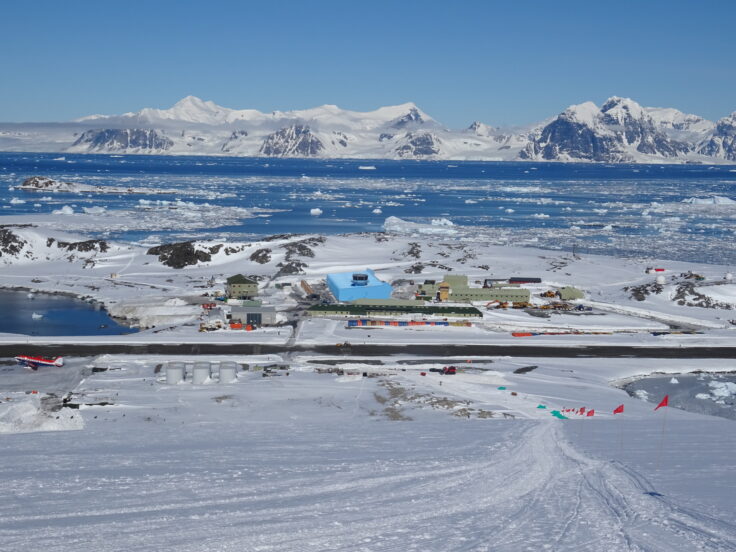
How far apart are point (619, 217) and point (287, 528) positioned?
117 m

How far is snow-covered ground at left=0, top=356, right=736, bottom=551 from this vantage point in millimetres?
19812

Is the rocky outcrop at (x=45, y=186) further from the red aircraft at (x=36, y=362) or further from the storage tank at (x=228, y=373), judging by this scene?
the storage tank at (x=228, y=373)

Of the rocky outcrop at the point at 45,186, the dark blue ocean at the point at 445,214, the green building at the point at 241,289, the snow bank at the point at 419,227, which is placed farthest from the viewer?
the rocky outcrop at the point at 45,186

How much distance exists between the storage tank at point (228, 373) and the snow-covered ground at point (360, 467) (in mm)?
550

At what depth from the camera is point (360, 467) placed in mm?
25297

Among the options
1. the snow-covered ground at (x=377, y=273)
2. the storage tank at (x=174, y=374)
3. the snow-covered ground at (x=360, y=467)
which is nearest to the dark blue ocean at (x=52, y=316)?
the snow-covered ground at (x=377, y=273)

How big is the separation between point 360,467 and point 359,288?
113ft

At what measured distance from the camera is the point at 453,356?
44719mm

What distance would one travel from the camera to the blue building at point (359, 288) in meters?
58.9

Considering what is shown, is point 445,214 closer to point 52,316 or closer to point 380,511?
point 52,316

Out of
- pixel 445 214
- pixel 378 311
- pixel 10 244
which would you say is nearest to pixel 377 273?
pixel 378 311

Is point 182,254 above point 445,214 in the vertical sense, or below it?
below

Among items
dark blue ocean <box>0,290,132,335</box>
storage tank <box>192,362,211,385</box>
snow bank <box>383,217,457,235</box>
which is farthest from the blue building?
snow bank <box>383,217,457,235</box>

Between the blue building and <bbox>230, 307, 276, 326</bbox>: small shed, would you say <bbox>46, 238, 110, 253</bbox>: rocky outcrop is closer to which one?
the blue building
